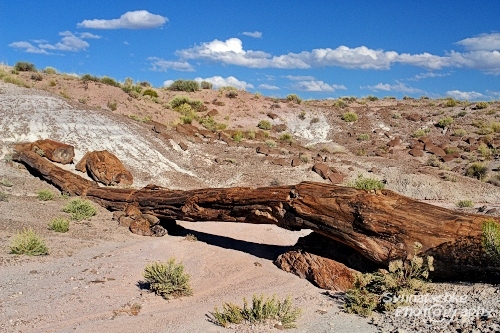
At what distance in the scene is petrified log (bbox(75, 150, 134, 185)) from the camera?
15688mm

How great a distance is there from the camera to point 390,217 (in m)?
6.80

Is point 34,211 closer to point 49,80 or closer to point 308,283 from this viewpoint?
point 308,283

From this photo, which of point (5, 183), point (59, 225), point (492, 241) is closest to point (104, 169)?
point (5, 183)

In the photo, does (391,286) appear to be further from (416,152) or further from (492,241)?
(416,152)

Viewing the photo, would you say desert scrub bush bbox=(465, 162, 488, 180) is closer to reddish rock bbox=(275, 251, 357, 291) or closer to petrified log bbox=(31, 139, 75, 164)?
reddish rock bbox=(275, 251, 357, 291)

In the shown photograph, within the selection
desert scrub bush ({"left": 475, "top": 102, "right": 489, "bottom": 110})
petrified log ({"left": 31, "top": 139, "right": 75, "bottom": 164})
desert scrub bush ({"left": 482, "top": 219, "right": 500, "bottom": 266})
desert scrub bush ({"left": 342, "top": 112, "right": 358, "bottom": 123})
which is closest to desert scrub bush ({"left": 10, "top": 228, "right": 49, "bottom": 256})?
desert scrub bush ({"left": 482, "top": 219, "right": 500, "bottom": 266})

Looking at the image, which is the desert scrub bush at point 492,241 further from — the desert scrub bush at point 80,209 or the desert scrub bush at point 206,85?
the desert scrub bush at point 206,85

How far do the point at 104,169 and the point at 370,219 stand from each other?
37.3 feet

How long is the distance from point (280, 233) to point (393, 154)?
664 inches

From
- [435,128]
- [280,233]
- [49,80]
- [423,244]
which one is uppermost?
[49,80]

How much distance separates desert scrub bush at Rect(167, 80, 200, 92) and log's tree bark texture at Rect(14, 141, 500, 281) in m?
31.2

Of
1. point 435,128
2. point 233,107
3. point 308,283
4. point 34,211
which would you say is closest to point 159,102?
point 233,107

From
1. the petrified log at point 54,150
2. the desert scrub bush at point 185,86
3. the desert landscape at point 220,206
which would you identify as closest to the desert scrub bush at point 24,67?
the desert landscape at point 220,206

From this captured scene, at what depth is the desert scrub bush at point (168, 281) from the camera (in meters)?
7.01
